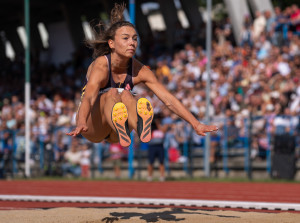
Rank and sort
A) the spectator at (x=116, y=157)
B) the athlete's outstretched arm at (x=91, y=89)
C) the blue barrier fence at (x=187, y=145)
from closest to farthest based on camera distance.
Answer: the athlete's outstretched arm at (x=91, y=89) → the blue barrier fence at (x=187, y=145) → the spectator at (x=116, y=157)

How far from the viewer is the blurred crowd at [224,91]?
52.0 feet

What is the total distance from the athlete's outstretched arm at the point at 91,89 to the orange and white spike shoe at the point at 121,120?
26cm

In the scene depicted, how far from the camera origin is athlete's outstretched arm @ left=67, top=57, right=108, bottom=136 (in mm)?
6332

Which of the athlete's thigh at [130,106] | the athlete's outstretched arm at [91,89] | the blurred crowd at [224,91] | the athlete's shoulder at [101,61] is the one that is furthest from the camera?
the blurred crowd at [224,91]

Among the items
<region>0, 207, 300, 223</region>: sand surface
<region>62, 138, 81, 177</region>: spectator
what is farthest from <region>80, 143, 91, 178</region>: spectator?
<region>0, 207, 300, 223</region>: sand surface

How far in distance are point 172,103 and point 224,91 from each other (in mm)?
10393

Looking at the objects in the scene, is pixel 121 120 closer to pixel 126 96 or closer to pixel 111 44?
pixel 126 96

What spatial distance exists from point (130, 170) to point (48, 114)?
15.1 feet

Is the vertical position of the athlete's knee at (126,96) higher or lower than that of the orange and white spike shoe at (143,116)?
higher

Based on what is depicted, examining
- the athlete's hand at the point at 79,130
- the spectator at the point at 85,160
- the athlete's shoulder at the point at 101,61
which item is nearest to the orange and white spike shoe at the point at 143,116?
the athlete's shoulder at the point at 101,61

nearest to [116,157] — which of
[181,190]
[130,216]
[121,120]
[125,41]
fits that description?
[181,190]

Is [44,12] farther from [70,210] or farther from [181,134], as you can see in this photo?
[70,210]

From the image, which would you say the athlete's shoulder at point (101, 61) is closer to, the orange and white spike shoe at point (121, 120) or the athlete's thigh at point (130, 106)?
the athlete's thigh at point (130, 106)

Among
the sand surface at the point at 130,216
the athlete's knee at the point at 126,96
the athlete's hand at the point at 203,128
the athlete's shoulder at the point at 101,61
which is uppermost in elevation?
the athlete's shoulder at the point at 101,61
